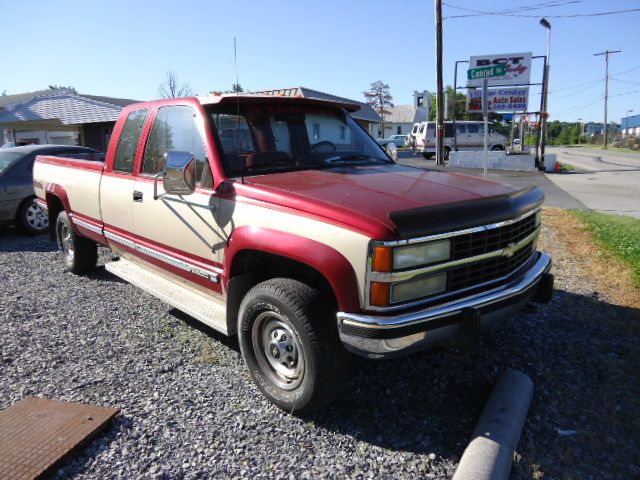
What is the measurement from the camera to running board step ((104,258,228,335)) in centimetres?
362

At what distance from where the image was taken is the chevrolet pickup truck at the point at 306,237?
2641mm

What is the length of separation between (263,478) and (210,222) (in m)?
1.70

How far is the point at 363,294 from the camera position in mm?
2623

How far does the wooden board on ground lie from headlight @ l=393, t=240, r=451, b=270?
198 centimetres

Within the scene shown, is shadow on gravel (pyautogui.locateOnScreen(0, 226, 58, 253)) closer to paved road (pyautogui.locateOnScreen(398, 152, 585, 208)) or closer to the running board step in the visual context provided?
the running board step

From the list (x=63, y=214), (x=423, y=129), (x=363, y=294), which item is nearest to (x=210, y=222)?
(x=363, y=294)

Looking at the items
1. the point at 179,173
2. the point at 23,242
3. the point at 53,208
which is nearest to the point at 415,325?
the point at 179,173

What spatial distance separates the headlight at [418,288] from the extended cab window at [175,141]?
1.62m

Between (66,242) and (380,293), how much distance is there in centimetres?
506

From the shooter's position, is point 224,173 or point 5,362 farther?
point 5,362

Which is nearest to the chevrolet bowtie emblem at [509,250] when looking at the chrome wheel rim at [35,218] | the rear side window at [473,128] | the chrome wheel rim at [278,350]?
the chrome wheel rim at [278,350]

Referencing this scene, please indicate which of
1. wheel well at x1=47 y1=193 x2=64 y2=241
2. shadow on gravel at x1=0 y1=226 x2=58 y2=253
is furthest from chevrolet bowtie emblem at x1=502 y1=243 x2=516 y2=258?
shadow on gravel at x1=0 y1=226 x2=58 y2=253

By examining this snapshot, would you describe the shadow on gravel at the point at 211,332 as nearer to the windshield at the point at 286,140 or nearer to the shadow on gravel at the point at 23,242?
the windshield at the point at 286,140

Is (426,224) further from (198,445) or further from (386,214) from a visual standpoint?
(198,445)
